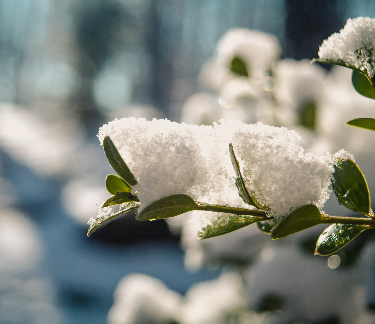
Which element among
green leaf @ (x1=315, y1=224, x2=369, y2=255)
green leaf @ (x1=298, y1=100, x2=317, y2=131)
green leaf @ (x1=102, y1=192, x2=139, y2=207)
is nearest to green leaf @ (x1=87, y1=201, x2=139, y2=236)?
green leaf @ (x1=102, y1=192, x2=139, y2=207)

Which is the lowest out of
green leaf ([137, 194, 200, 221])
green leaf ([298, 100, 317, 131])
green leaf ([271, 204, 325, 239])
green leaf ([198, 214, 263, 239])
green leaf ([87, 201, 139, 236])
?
green leaf ([271, 204, 325, 239])

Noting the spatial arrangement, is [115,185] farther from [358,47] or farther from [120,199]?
[358,47]

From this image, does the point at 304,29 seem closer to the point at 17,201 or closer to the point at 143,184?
the point at 143,184

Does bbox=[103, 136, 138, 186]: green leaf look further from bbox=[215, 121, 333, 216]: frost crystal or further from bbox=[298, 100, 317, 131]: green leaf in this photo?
bbox=[298, 100, 317, 131]: green leaf

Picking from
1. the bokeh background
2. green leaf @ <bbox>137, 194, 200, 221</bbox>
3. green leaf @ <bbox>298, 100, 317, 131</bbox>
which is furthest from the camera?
the bokeh background

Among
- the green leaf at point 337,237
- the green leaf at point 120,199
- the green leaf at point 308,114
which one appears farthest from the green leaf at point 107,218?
the green leaf at point 308,114

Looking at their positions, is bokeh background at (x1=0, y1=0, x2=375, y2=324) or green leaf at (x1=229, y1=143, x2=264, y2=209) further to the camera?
bokeh background at (x1=0, y1=0, x2=375, y2=324)

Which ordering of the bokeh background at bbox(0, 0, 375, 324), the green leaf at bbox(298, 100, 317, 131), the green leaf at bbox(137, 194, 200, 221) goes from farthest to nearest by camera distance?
the bokeh background at bbox(0, 0, 375, 324) < the green leaf at bbox(298, 100, 317, 131) < the green leaf at bbox(137, 194, 200, 221)
